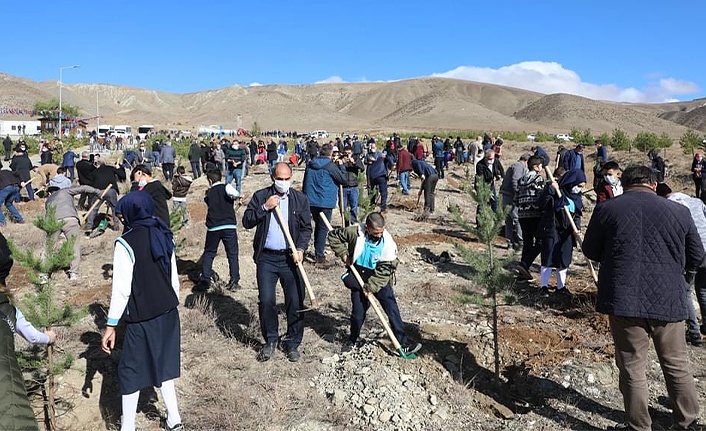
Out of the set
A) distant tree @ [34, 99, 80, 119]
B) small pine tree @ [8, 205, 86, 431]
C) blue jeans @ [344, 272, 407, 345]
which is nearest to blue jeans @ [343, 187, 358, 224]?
blue jeans @ [344, 272, 407, 345]

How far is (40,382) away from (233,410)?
1467 millimetres

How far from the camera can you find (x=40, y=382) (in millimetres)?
4234

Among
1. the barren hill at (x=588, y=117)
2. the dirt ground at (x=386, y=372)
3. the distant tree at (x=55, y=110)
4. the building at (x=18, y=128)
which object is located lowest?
the dirt ground at (x=386, y=372)

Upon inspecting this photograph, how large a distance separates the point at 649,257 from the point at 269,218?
3.11 metres

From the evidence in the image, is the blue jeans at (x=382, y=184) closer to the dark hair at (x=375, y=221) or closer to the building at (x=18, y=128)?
the dark hair at (x=375, y=221)

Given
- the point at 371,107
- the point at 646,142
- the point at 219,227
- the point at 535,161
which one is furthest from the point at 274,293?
the point at 371,107

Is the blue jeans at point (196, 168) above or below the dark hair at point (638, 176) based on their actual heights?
below

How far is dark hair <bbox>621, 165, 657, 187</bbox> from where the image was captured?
12.8ft

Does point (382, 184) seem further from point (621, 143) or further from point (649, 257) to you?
point (621, 143)

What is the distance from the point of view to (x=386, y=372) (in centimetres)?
491

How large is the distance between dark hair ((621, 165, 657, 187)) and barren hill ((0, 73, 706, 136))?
82476 mm

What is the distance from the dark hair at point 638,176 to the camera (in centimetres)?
389

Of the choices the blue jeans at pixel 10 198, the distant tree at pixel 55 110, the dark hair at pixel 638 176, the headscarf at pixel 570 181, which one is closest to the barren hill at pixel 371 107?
the distant tree at pixel 55 110

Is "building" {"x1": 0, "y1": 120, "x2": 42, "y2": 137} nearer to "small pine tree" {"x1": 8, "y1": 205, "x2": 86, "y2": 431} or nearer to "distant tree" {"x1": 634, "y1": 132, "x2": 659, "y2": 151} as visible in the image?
"distant tree" {"x1": 634, "y1": 132, "x2": 659, "y2": 151}
